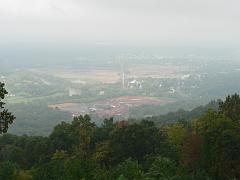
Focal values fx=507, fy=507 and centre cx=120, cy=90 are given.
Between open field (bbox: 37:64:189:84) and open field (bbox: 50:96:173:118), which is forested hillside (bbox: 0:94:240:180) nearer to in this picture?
open field (bbox: 50:96:173:118)

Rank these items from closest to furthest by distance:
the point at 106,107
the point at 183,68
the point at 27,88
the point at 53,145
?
the point at 53,145 → the point at 106,107 → the point at 27,88 → the point at 183,68

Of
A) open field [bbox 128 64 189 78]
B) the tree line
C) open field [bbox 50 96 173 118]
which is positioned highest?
open field [bbox 128 64 189 78]

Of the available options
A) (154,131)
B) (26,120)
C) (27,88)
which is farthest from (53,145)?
(27,88)

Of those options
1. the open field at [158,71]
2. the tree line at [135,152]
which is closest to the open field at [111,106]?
the open field at [158,71]

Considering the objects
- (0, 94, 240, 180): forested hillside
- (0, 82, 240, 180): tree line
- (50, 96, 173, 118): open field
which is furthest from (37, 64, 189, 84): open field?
(0, 94, 240, 180): forested hillside

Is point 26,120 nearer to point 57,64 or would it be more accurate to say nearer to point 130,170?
point 130,170

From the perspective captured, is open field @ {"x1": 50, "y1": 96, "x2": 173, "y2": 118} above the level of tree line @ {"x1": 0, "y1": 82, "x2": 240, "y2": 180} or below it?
below
